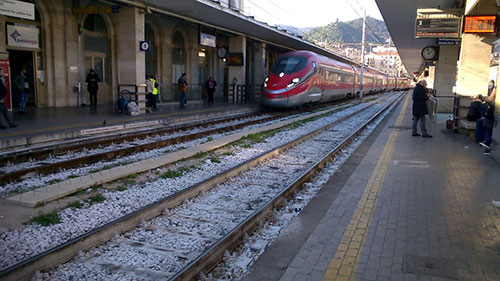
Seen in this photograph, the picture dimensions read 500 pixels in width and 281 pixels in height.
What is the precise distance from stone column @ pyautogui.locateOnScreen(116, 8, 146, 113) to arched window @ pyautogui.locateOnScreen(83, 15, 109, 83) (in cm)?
271

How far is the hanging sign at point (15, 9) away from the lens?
39.9 feet

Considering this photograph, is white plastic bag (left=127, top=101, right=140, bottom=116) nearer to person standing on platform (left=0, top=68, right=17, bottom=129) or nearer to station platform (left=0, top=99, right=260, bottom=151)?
station platform (left=0, top=99, right=260, bottom=151)

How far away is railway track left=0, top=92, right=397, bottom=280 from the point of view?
4004 mm

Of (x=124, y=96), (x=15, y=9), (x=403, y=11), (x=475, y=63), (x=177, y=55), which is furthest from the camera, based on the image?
(x=177, y=55)

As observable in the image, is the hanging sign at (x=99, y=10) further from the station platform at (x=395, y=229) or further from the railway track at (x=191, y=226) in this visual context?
the station platform at (x=395, y=229)

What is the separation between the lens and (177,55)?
85.9 ft

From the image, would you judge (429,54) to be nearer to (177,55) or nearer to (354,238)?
(177,55)

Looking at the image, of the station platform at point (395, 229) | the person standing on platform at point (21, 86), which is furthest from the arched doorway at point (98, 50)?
the station platform at point (395, 229)

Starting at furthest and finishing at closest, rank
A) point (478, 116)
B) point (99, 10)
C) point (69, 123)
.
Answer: point (99, 10)
point (69, 123)
point (478, 116)

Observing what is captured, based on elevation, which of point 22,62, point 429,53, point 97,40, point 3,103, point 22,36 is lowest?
point 3,103

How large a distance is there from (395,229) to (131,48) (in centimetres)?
1445

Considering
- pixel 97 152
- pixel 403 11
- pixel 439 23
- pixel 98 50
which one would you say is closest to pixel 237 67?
pixel 98 50

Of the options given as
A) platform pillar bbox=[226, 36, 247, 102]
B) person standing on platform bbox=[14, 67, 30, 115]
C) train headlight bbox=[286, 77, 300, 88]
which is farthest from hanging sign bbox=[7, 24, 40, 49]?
platform pillar bbox=[226, 36, 247, 102]

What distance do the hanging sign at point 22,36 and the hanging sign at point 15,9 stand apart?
111 inches
